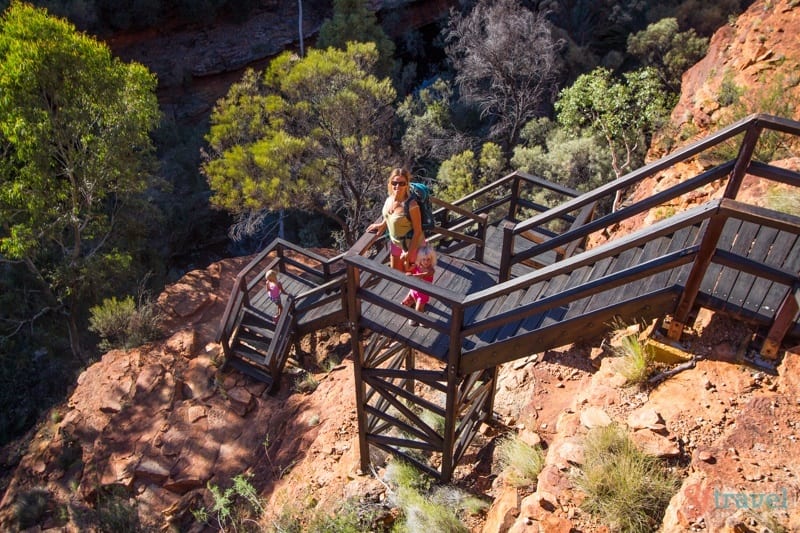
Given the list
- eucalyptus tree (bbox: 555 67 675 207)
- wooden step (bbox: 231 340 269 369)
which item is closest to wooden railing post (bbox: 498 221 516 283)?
wooden step (bbox: 231 340 269 369)

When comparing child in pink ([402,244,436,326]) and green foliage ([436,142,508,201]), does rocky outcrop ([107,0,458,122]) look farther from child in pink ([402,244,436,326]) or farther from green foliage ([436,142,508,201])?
child in pink ([402,244,436,326])

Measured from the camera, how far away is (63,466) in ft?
29.8

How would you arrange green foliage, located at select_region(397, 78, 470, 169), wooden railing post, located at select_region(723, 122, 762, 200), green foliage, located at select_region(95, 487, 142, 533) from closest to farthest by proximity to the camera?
wooden railing post, located at select_region(723, 122, 762, 200) < green foliage, located at select_region(95, 487, 142, 533) < green foliage, located at select_region(397, 78, 470, 169)

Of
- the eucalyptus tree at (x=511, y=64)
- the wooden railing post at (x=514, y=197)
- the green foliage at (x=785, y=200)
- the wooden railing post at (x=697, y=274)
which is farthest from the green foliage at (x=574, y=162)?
the wooden railing post at (x=697, y=274)

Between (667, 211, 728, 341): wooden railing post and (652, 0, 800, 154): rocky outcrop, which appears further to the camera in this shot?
(652, 0, 800, 154): rocky outcrop

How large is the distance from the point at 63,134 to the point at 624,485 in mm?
11416

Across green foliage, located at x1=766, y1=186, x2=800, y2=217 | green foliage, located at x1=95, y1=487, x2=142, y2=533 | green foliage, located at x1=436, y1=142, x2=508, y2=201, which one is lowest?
green foliage, located at x1=95, y1=487, x2=142, y2=533

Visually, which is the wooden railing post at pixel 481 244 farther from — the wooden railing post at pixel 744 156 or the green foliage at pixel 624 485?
the green foliage at pixel 624 485

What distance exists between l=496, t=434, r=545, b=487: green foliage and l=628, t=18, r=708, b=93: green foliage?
38.5ft

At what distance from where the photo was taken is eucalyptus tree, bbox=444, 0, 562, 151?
1565 cm

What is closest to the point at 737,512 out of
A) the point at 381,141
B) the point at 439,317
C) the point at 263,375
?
the point at 439,317

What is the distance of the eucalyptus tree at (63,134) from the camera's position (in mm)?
9852

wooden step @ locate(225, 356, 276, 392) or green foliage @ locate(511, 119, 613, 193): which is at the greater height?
green foliage @ locate(511, 119, 613, 193)

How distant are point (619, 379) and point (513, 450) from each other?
1.15 meters
